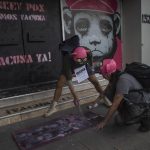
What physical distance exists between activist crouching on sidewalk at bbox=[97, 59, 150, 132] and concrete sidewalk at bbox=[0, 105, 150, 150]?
0.15 metres

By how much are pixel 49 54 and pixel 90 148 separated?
8.84 feet

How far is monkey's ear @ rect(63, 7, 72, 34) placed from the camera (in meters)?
5.54

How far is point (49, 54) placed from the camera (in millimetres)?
5305

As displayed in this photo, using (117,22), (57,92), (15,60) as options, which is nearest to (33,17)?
(15,60)

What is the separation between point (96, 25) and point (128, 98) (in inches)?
123

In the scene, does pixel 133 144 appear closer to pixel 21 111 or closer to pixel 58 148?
pixel 58 148

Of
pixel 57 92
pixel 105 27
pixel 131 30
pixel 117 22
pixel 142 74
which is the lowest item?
pixel 57 92

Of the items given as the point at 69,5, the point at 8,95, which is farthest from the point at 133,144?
the point at 69,5

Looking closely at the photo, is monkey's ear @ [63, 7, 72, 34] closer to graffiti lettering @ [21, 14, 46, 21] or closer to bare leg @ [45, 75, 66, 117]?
graffiti lettering @ [21, 14, 46, 21]

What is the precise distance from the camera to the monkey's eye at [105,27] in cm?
627

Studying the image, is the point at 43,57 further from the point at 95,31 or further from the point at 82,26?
the point at 95,31

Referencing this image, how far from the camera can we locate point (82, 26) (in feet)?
19.3

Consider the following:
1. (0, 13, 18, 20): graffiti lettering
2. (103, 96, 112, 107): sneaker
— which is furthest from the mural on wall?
(103, 96, 112, 107): sneaker

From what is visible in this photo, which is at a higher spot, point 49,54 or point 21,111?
point 49,54
